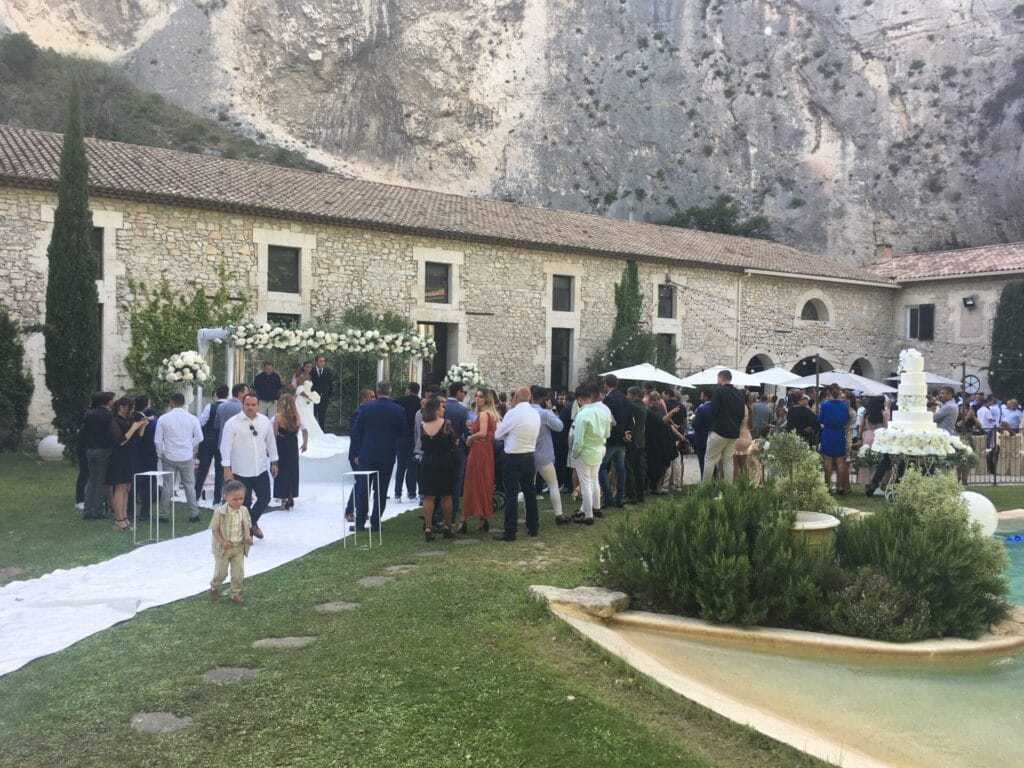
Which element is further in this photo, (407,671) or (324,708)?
(407,671)

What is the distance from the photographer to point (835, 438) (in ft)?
38.3

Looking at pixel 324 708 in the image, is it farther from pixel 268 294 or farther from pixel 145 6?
pixel 145 6

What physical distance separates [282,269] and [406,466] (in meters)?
11.3

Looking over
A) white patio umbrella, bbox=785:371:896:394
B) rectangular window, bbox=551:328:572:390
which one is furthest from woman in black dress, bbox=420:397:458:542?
rectangular window, bbox=551:328:572:390

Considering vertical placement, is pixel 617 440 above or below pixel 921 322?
below

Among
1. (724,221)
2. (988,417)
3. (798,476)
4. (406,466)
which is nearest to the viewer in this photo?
(798,476)

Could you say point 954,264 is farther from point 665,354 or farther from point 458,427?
point 458,427

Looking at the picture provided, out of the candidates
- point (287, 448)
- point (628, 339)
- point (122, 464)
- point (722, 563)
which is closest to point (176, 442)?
Result: point (122, 464)

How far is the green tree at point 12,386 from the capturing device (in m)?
16.4

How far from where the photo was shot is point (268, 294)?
802 inches

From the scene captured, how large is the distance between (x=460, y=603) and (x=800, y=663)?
2.33 metres

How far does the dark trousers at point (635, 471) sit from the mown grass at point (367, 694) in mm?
4512

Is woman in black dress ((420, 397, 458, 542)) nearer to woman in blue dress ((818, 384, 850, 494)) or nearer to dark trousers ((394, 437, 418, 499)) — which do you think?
dark trousers ((394, 437, 418, 499))

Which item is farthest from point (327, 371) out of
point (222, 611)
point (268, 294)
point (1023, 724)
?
point (1023, 724)
